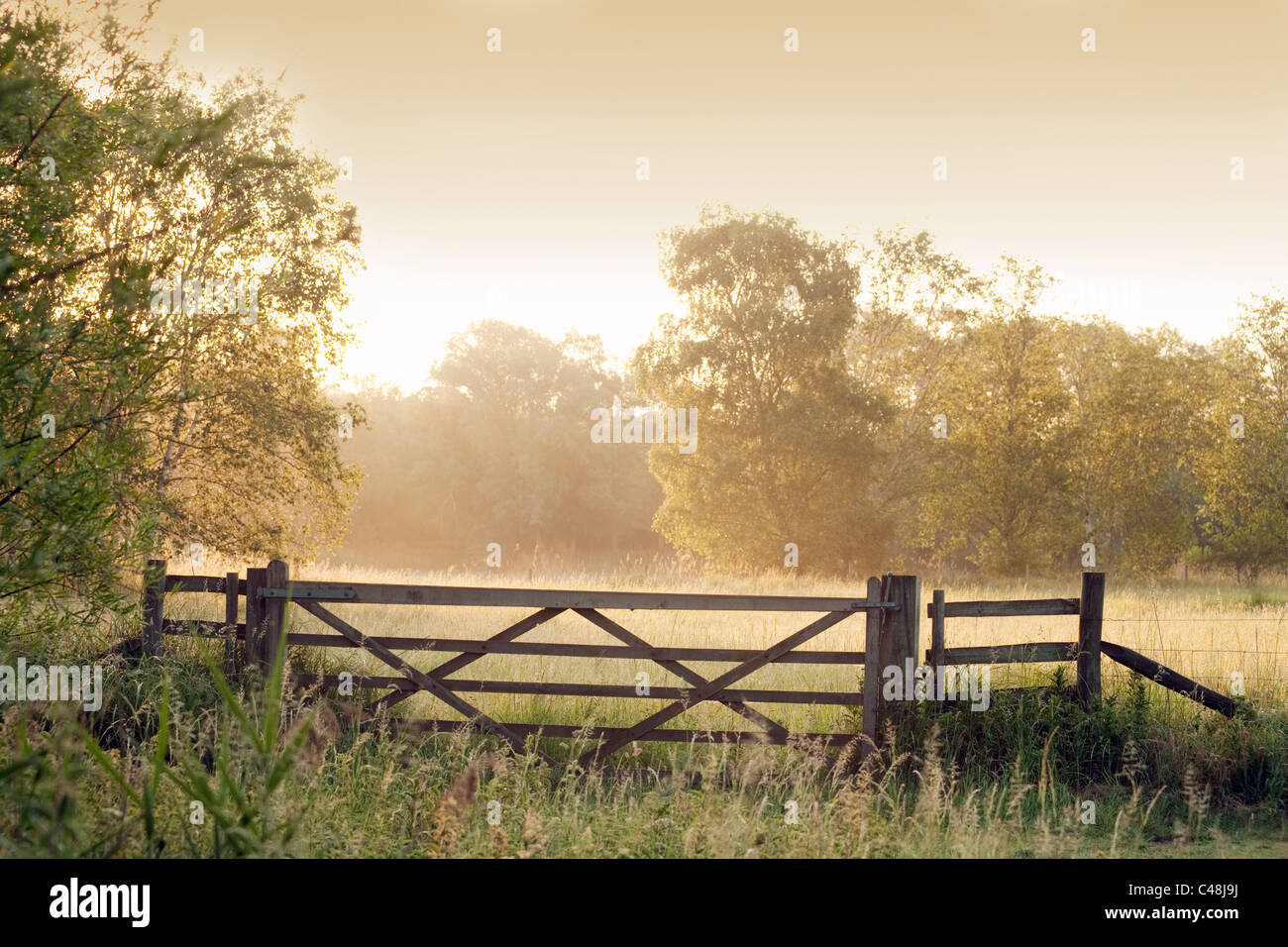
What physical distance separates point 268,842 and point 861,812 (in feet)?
13.2

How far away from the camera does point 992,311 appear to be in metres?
36.8

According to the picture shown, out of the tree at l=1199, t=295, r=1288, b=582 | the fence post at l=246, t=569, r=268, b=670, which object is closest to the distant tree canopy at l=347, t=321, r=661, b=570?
the tree at l=1199, t=295, r=1288, b=582

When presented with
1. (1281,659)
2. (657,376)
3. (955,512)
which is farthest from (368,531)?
(1281,659)

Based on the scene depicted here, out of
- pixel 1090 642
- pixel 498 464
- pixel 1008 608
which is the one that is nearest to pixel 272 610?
pixel 1008 608

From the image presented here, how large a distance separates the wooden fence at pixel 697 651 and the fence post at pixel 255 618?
1 centimetres

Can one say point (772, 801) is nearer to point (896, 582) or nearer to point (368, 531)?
point (896, 582)

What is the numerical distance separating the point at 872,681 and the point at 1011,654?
1.40 meters

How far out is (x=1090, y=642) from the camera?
835cm

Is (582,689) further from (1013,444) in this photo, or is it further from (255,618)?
(1013,444)

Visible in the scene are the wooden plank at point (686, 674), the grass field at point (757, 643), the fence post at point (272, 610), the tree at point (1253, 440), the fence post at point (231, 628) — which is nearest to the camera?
the wooden plank at point (686, 674)

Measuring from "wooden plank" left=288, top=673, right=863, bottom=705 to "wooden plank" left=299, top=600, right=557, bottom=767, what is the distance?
0.44 ft

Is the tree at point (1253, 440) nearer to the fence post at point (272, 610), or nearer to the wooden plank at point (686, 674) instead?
the wooden plank at point (686, 674)

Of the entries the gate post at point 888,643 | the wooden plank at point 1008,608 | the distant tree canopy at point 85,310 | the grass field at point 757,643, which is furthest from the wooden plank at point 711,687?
the distant tree canopy at point 85,310

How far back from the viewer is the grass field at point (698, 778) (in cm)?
405
